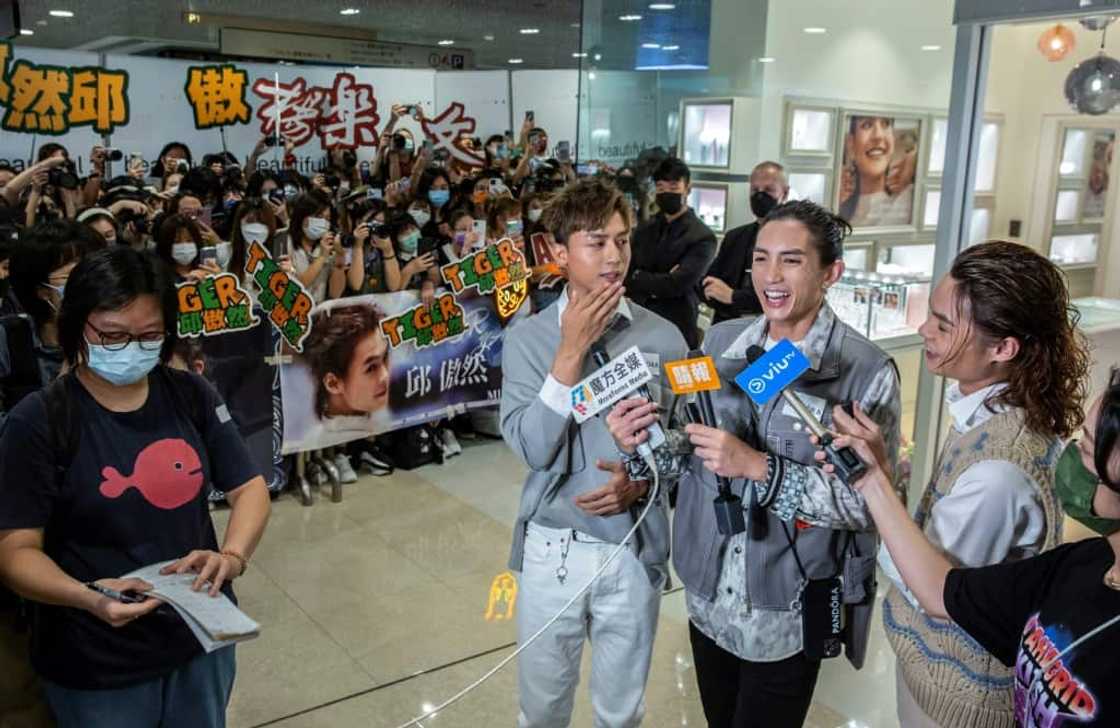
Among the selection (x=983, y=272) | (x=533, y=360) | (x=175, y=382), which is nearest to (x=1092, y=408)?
(x=983, y=272)

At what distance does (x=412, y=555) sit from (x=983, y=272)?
10.0 feet

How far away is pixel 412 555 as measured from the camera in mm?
4125

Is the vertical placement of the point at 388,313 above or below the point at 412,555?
above

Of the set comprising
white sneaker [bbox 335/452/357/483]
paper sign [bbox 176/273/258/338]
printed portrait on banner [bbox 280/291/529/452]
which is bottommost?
white sneaker [bbox 335/452/357/483]

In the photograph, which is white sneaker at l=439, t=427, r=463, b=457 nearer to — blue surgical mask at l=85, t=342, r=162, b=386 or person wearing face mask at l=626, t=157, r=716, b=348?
person wearing face mask at l=626, t=157, r=716, b=348

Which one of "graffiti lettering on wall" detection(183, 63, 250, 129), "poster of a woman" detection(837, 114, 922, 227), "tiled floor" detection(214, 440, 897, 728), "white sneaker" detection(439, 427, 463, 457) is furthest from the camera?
"graffiti lettering on wall" detection(183, 63, 250, 129)

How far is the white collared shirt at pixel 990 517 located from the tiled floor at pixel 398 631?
A: 1.57 metres

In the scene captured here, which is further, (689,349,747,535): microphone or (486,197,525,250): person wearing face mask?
(486,197,525,250): person wearing face mask

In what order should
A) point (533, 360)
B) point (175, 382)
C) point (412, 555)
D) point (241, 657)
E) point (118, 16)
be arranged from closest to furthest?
1. point (175, 382)
2. point (533, 360)
3. point (241, 657)
4. point (412, 555)
5. point (118, 16)

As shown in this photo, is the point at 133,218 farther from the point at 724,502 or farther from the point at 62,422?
the point at 724,502

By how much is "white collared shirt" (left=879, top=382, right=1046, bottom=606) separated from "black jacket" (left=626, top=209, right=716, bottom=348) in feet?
10.4

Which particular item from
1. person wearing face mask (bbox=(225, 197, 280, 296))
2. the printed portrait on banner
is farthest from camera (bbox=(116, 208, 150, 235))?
the printed portrait on banner

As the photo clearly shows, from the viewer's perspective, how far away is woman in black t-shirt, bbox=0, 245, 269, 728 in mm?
1546

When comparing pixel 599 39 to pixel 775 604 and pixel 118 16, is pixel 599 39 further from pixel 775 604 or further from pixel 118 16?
pixel 775 604
